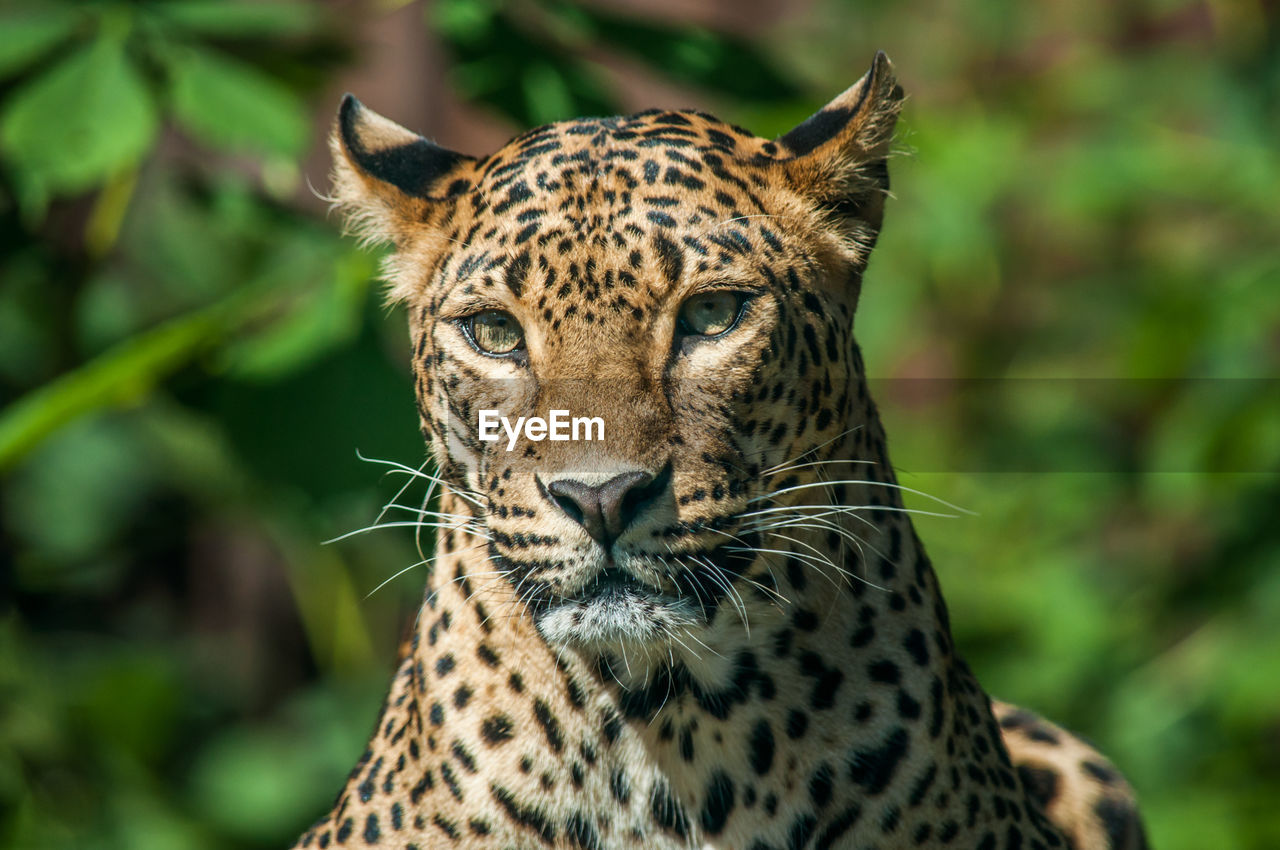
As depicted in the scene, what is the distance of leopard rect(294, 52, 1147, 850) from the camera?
78.5 inches

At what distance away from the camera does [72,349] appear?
5246mm

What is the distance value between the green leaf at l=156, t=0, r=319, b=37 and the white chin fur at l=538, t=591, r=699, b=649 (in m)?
2.19

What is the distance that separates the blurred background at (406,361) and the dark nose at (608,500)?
1.13 metres

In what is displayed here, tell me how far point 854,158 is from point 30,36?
2236 mm

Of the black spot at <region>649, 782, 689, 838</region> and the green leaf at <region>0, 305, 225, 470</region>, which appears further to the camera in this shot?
the green leaf at <region>0, 305, 225, 470</region>

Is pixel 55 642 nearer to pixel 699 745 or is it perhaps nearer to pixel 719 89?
pixel 719 89

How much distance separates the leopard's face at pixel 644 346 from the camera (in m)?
1.96

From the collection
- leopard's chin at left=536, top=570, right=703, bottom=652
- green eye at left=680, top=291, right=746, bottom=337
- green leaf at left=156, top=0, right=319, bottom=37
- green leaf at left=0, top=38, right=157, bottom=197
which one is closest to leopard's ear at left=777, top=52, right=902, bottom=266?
green eye at left=680, top=291, right=746, bottom=337

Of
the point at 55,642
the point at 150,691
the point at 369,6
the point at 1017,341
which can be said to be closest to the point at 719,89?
the point at 369,6

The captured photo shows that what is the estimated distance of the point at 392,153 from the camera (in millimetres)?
2316

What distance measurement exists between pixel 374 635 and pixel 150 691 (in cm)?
139

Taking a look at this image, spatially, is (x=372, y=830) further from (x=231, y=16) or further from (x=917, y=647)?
(x=231, y=16)

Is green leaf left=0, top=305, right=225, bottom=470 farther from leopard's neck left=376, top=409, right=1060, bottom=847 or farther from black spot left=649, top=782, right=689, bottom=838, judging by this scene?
black spot left=649, top=782, right=689, bottom=838

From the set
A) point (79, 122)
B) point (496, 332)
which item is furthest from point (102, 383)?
point (496, 332)
